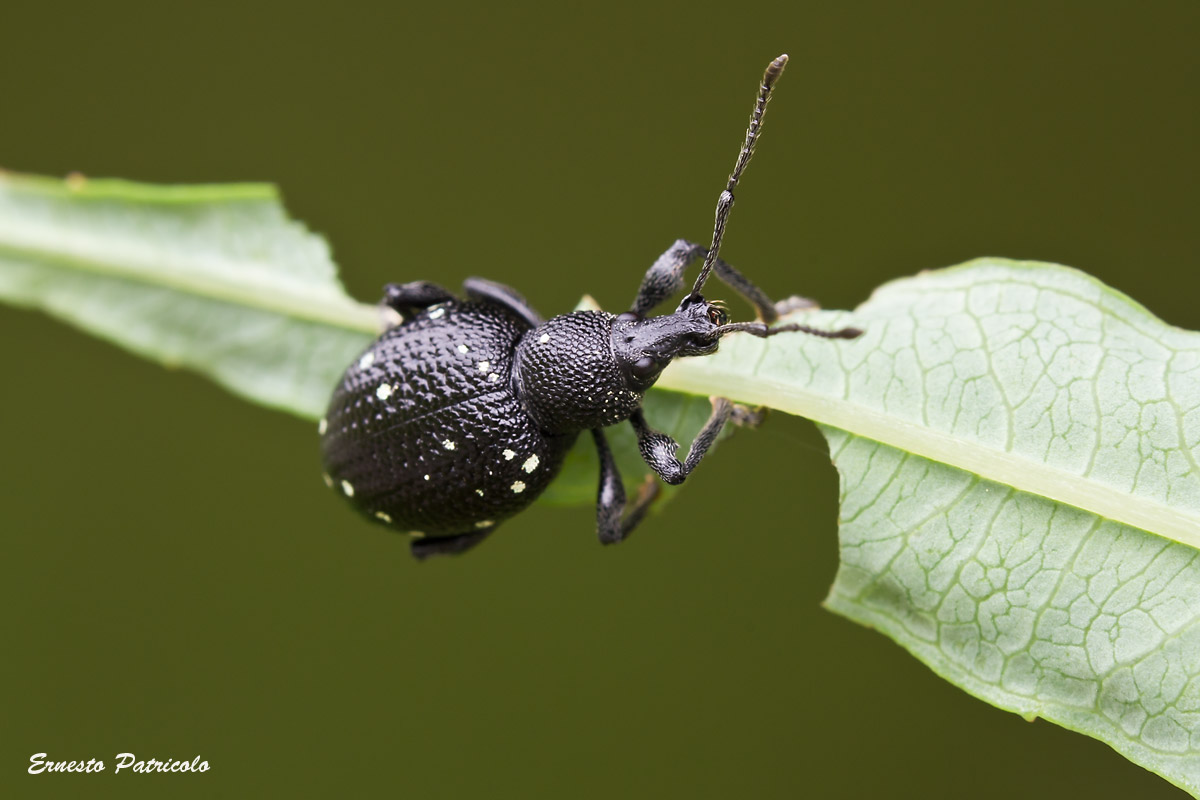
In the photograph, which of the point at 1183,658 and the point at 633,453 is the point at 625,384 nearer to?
the point at 633,453

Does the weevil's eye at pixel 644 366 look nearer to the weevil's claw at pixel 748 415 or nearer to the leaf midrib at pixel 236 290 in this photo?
the weevil's claw at pixel 748 415

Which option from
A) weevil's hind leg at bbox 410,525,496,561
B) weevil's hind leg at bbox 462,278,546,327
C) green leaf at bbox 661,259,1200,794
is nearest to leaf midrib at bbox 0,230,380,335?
weevil's hind leg at bbox 462,278,546,327

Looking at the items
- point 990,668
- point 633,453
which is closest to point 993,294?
point 990,668

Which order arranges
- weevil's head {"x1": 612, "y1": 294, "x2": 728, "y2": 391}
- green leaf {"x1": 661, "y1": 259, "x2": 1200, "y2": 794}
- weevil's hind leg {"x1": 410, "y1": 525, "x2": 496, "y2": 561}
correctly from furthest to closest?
weevil's hind leg {"x1": 410, "y1": 525, "x2": 496, "y2": 561} < weevil's head {"x1": 612, "y1": 294, "x2": 728, "y2": 391} < green leaf {"x1": 661, "y1": 259, "x2": 1200, "y2": 794}

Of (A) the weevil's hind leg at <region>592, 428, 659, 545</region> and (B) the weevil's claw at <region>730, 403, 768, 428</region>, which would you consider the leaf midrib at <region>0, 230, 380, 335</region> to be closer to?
(A) the weevil's hind leg at <region>592, 428, 659, 545</region>

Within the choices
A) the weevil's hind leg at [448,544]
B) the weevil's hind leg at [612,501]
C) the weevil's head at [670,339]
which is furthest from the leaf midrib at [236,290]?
the weevil's head at [670,339]

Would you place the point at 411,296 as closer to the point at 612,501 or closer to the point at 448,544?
the point at 448,544
